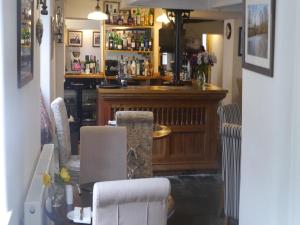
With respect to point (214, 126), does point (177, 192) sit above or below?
below

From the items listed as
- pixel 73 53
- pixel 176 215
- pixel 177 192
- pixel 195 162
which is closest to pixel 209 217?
pixel 176 215

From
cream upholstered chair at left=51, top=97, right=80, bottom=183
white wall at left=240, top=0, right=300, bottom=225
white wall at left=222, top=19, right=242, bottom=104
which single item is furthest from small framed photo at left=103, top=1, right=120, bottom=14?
white wall at left=240, top=0, right=300, bottom=225

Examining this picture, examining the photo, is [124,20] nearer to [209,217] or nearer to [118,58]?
[118,58]

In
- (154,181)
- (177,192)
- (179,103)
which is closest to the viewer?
(154,181)

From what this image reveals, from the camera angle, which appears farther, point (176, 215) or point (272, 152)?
point (176, 215)

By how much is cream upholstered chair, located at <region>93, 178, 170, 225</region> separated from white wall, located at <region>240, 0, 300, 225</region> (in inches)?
20.7

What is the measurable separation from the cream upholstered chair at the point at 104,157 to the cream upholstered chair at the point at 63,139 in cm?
87

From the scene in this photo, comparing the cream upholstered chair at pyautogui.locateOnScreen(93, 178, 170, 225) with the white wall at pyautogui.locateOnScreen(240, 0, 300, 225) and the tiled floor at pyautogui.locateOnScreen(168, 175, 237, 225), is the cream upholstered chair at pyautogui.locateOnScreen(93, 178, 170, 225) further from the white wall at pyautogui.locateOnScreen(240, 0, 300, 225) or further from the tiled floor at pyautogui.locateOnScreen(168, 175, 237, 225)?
the tiled floor at pyautogui.locateOnScreen(168, 175, 237, 225)

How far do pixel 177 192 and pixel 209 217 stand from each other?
790mm

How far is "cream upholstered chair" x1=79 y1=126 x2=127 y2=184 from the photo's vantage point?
348cm

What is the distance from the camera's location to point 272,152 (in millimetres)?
2197

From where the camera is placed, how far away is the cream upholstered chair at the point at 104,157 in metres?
3.48

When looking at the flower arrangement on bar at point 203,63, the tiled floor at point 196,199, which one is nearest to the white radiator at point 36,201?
the tiled floor at point 196,199

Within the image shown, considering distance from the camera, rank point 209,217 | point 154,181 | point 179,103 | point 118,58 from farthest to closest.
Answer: point 118,58
point 179,103
point 209,217
point 154,181
